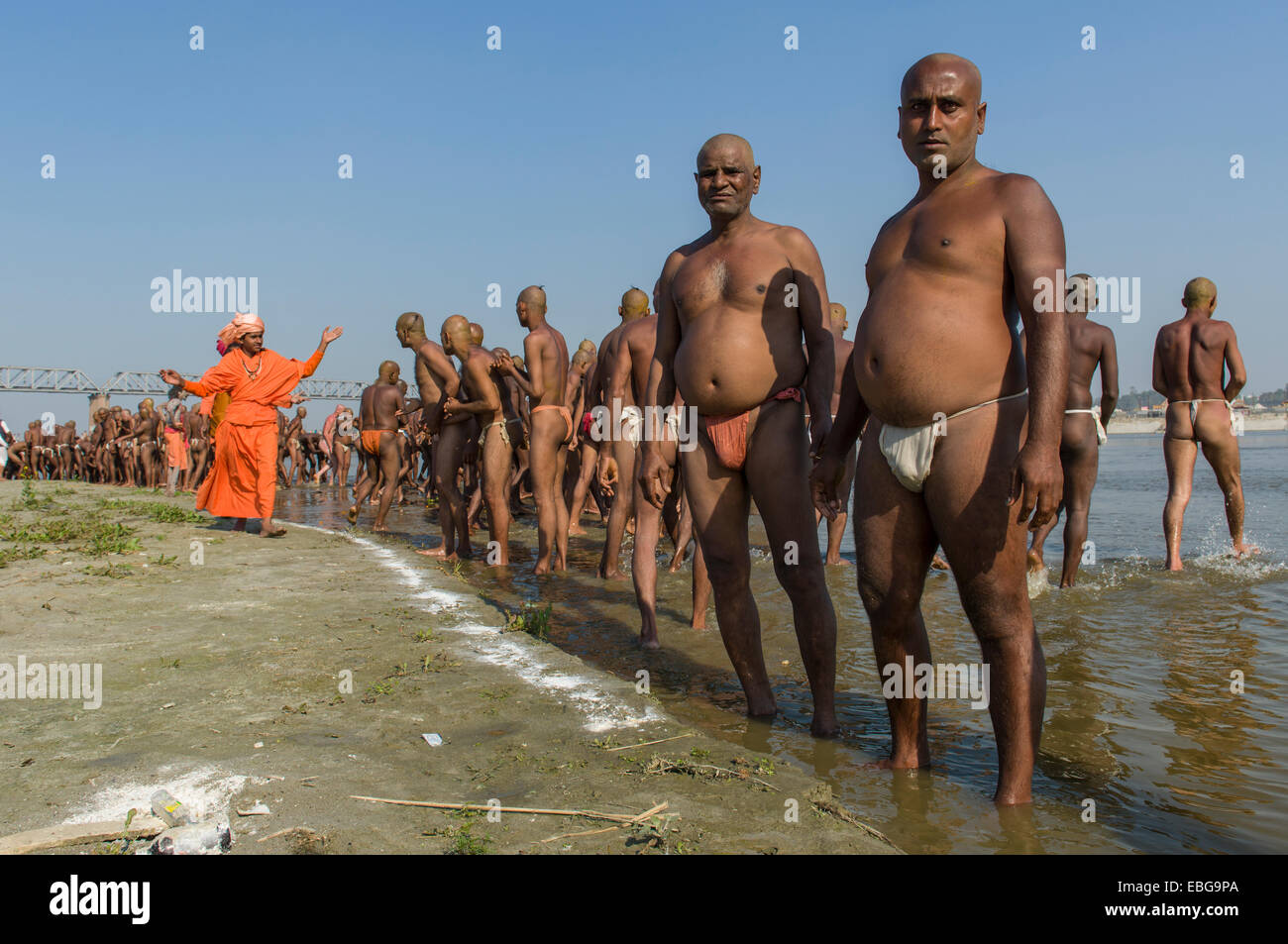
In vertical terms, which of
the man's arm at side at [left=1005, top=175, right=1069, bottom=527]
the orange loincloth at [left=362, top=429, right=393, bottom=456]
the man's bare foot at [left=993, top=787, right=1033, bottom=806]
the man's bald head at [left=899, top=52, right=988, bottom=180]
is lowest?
the man's bare foot at [left=993, top=787, right=1033, bottom=806]

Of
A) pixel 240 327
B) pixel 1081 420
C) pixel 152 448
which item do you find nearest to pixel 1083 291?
pixel 1081 420

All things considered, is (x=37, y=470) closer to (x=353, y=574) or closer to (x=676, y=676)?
(x=353, y=574)

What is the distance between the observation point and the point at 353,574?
691 centimetres

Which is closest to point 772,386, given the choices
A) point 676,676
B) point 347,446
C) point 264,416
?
point 676,676

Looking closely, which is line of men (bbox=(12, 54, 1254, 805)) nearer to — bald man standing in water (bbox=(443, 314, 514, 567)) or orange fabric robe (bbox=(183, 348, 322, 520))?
bald man standing in water (bbox=(443, 314, 514, 567))

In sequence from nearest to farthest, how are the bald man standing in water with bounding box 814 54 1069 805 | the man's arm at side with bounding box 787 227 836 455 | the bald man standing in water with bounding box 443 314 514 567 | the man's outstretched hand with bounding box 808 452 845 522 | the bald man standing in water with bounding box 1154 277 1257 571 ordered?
the bald man standing in water with bounding box 814 54 1069 805
the man's outstretched hand with bounding box 808 452 845 522
the man's arm at side with bounding box 787 227 836 455
the bald man standing in water with bounding box 1154 277 1257 571
the bald man standing in water with bounding box 443 314 514 567

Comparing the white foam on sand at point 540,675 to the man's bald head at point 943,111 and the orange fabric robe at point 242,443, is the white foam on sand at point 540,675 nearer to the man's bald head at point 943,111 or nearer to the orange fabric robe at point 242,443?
the man's bald head at point 943,111

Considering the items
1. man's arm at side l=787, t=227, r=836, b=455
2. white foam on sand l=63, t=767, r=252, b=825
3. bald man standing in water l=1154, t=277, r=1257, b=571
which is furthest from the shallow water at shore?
white foam on sand l=63, t=767, r=252, b=825

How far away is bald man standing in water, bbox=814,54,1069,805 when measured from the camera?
2.71m

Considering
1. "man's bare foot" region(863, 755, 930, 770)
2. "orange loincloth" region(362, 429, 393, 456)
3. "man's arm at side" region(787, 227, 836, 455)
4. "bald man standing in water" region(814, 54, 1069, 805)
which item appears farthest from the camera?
"orange loincloth" region(362, 429, 393, 456)

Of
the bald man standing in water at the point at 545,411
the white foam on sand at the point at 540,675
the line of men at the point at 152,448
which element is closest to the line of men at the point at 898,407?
the white foam on sand at the point at 540,675

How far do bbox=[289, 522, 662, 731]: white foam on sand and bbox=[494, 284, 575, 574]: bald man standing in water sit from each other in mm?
2285

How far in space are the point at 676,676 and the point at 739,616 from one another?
108 cm

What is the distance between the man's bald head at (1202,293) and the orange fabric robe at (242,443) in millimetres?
8882
